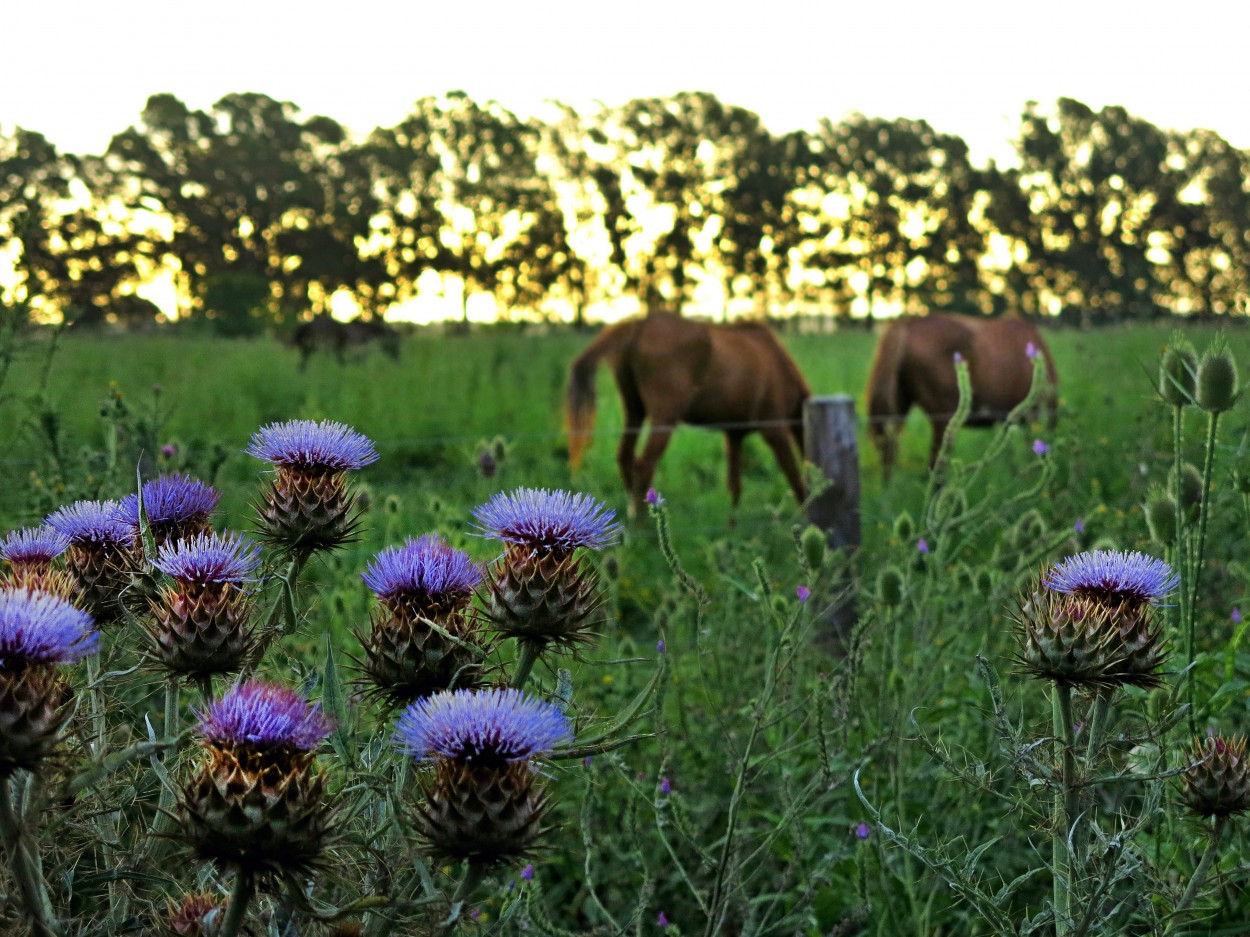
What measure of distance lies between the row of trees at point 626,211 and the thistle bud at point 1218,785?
28.6 metres

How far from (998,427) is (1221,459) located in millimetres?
857

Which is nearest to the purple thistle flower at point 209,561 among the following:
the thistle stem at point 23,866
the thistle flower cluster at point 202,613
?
the thistle flower cluster at point 202,613

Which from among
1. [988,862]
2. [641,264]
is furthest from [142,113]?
[988,862]

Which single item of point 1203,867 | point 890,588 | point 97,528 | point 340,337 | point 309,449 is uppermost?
point 340,337

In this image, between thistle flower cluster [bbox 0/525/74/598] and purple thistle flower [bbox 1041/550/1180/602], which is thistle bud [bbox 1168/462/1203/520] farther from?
thistle flower cluster [bbox 0/525/74/598]

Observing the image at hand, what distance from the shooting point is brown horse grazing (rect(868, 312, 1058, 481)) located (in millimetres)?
11352

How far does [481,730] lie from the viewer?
1275mm

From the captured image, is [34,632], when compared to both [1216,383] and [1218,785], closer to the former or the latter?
[1218,785]

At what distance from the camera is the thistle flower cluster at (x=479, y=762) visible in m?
1.28

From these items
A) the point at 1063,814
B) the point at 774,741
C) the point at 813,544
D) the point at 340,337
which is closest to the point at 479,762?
the point at 1063,814

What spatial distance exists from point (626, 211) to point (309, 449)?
41.5 meters

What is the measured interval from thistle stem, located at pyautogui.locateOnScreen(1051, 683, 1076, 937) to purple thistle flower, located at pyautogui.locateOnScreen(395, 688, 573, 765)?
716 mm

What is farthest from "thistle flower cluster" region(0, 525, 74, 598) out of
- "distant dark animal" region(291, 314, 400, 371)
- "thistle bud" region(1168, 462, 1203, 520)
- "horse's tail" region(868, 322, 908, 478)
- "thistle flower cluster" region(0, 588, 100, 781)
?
"distant dark animal" region(291, 314, 400, 371)

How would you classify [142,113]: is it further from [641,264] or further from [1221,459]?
[1221,459]
